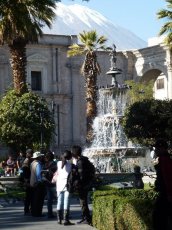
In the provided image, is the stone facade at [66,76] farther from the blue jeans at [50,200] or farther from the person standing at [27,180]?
the blue jeans at [50,200]

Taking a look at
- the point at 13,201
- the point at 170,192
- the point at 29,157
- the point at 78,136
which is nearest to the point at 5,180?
the point at 13,201

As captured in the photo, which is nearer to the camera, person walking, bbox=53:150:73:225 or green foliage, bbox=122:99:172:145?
person walking, bbox=53:150:73:225

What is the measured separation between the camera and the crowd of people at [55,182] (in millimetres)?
11758

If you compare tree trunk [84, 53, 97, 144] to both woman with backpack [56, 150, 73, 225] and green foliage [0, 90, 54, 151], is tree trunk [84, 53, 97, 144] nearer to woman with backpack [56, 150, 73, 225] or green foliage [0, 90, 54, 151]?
green foliage [0, 90, 54, 151]

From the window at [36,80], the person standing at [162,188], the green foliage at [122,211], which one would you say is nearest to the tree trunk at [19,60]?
the window at [36,80]

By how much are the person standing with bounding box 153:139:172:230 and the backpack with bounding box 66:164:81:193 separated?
3402mm

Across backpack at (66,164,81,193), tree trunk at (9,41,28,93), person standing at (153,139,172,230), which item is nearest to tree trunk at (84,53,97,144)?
tree trunk at (9,41,28,93)

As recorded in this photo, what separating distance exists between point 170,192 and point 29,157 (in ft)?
21.7

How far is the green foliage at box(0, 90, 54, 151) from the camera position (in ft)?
116

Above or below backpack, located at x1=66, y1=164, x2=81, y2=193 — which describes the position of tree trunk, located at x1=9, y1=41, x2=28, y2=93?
above

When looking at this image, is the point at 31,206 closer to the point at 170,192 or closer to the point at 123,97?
the point at 170,192

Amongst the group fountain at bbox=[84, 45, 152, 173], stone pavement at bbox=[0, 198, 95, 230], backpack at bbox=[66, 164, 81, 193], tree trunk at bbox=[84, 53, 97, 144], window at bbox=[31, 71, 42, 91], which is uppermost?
window at bbox=[31, 71, 42, 91]

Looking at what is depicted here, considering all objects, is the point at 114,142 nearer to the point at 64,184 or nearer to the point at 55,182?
the point at 55,182

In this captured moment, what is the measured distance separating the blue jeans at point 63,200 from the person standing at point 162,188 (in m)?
3.72
